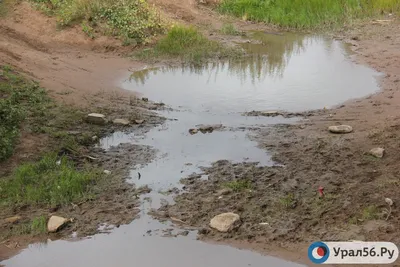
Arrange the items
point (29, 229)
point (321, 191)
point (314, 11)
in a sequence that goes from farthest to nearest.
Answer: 1. point (314, 11)
2. point (321, 191)
3. point (29, 229)

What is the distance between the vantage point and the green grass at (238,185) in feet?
18.5

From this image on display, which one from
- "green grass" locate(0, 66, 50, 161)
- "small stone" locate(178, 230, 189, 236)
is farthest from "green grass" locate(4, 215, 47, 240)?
"green grass" locate(0, 66, 50, 161)

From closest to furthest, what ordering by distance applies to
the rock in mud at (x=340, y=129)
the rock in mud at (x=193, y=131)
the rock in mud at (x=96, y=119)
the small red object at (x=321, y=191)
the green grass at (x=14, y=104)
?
the small red object at (x=321, y=191)
the green grass at (x=14, y=104)
the rock in mud at (x=340, y=129)
the rock in mud at (x=193, y=131)
the rock in mud at (x=96, y=119)

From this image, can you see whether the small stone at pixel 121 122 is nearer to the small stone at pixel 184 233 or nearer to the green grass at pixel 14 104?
the green grass at pixel 14 104

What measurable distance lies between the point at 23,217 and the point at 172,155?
7.11 ft

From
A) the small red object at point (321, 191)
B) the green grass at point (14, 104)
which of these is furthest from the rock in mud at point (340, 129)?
the green grass at point (14, 104)

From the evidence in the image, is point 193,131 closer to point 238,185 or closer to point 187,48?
point 238,185

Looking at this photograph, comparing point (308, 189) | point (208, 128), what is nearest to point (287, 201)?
point (308, 189)

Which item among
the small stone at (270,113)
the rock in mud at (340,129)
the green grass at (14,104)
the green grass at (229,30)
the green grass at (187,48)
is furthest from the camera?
the green grass at (229,30)

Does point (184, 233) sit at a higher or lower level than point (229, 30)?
lower

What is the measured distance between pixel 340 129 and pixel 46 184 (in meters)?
3.98

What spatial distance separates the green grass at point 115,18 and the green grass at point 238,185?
749 centimetres

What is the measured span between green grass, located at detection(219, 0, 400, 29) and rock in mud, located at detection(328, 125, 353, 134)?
7941 mm

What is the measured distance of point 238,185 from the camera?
18.6 ft
